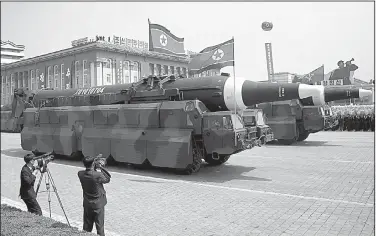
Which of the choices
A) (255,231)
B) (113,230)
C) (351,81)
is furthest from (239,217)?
(351,81)

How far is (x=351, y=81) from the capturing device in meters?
12.9

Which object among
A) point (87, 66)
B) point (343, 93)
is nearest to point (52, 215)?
point (343, 93)

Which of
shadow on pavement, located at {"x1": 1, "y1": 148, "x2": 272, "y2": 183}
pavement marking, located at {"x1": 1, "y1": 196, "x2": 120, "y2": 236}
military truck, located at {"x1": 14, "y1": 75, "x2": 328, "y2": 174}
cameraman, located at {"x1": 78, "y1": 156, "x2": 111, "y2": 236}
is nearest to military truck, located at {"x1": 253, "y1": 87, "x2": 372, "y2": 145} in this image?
shadow on pavement, located at {"x1": 1, "y1": 148, "x2": 272, "y2": 183}

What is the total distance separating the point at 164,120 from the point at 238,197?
10.7 feet

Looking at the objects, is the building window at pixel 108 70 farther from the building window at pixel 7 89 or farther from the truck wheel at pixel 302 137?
the truck wheel at pixel 302 137

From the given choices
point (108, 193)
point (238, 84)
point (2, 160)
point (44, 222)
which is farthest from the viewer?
point (2, 160)

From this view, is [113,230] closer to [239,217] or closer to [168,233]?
[168,233]

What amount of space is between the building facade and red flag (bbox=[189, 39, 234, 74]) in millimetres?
10935

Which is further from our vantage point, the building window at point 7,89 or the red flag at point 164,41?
the building window at point 7,89

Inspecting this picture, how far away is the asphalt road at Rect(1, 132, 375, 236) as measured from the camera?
511 centimetres

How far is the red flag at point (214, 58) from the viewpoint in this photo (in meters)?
9.49

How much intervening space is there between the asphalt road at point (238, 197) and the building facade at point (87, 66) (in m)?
12.6

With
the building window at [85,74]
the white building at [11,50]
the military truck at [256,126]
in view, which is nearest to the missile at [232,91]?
the military truck at [256,126]

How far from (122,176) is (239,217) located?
172 inches
